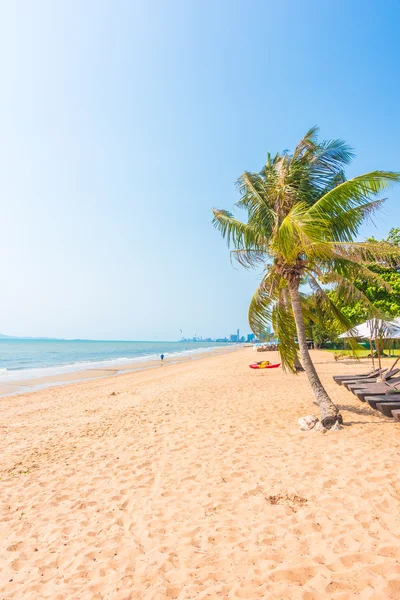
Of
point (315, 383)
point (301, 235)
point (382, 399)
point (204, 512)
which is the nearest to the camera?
point (204, 512)

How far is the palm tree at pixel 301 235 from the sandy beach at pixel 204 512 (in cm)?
236

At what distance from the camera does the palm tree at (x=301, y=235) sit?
6688mm

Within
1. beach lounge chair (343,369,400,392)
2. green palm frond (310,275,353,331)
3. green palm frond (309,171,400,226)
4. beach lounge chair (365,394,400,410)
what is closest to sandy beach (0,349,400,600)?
beach lounge chair (365,394,400,410)

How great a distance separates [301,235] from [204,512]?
4.81 meters

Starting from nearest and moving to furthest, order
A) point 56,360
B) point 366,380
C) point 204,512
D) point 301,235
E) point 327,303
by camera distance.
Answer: point 204,512, point 301,235, point 327,303, point 366,380, point 56,360

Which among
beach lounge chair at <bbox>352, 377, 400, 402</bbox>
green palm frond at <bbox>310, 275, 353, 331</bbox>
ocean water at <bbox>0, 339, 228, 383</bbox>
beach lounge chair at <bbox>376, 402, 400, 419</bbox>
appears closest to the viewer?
beach lounge chair at <bbox>376, 402, 400, 419</bbox>

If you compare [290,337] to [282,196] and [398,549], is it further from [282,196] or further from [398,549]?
[398,549]

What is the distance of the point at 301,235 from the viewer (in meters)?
5.98

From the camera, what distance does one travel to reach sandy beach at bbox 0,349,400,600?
2883 mm

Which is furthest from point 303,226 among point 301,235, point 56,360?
point 56,360

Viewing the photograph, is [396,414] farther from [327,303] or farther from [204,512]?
[204,512]

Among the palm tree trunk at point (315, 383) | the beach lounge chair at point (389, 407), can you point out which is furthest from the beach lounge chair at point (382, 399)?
the palm tree trunk at point (315, 383)

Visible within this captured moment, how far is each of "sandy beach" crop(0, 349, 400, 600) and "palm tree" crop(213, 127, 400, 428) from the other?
2.36 meters

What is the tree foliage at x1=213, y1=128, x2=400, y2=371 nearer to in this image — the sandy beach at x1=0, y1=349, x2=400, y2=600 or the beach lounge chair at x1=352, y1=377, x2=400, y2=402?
the beach lounge chair at x1=352, y1=377, x2=400, y2=402
